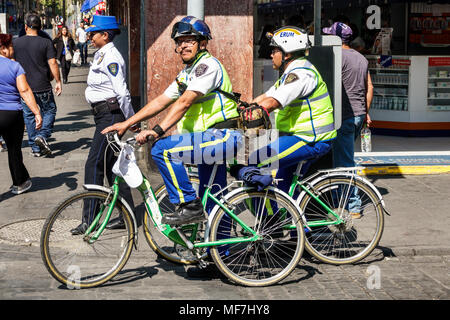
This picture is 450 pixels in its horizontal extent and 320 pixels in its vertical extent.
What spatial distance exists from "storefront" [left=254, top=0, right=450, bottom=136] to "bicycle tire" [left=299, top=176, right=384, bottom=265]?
21.6ft

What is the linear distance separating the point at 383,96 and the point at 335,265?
23.2 feet

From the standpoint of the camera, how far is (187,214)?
5566 millimetres

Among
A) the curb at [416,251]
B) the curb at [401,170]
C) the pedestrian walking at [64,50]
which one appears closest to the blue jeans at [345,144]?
the curb at [416,251]

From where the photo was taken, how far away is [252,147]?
605 centimetres

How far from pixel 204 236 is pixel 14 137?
148 inches

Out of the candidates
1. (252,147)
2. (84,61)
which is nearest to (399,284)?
(252,147)

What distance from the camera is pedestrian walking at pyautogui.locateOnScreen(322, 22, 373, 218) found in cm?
756

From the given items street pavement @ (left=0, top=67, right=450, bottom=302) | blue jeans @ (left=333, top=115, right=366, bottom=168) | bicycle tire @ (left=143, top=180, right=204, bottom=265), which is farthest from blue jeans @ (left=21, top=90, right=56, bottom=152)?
bicycle tire @ (left=143, top=180, right=204, bottom=265)

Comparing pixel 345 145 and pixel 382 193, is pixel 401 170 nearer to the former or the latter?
pixel 382 193

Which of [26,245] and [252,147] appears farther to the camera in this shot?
[26,245]

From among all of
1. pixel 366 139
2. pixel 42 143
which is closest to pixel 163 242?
pixel 366 139

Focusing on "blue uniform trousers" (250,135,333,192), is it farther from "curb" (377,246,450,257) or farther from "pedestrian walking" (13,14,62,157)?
"pedestrian walking" (13,14,62,157)
